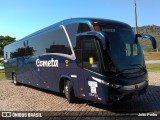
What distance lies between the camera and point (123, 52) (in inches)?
416

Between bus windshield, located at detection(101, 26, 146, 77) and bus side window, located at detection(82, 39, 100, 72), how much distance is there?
16.8 inches

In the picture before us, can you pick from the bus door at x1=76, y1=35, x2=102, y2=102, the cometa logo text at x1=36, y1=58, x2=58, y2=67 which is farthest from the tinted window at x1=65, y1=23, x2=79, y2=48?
the cometa logo text at x1=36, y1=58, x2=58, y2=67

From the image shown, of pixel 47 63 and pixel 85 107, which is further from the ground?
pixel 47 63

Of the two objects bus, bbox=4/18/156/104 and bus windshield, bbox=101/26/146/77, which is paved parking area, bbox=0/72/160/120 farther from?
bus windshield, bbox=101/26/146/77

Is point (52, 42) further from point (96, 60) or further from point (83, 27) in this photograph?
point (96, 60)

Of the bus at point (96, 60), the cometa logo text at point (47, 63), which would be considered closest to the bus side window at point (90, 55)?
the bus at point (96, 60)

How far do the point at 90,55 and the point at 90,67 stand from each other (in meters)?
0.40

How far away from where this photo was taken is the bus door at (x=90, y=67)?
10.3 metres

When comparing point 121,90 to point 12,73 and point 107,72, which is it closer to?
point 107,72

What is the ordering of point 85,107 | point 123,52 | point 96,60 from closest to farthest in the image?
point 96,60 → point 123,52 → point 85,107

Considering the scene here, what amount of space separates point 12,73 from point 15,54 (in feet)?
5.51

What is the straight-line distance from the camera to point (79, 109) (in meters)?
10.8

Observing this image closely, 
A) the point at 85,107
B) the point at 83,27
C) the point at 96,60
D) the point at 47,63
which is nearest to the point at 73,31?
the point at 83,27

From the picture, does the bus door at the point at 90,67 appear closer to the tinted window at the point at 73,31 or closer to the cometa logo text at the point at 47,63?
the tinted window at the point at 73,31
